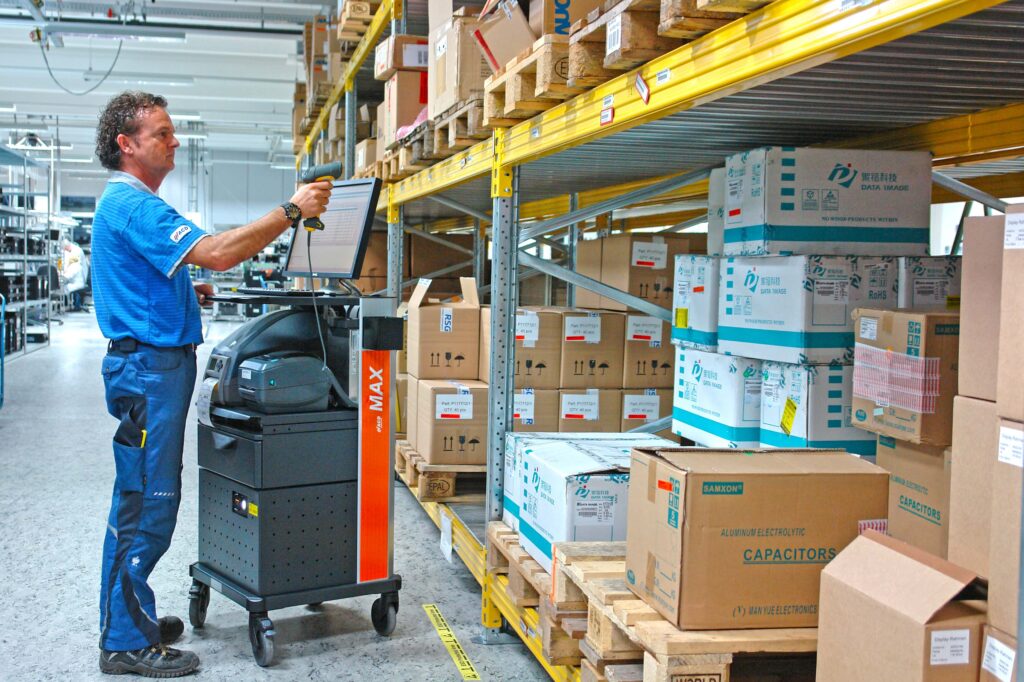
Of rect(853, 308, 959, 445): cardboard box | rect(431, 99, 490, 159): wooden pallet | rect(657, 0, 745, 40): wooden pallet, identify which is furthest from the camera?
rect(431, 99, 490, 159): wooden pallet

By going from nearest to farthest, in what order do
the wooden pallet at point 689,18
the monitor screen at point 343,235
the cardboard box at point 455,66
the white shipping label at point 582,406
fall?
1. the wooden pallet at point 689,18
2. the monitor screen at point 343,235
3. the cardboard box at point 455,66
4. the white shipping label at point 582,406

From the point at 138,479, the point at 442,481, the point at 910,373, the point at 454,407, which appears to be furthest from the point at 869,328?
the point at 442,481

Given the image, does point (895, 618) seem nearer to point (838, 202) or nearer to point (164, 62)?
point (838, 202)

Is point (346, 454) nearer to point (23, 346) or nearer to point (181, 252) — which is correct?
point (181, 252)

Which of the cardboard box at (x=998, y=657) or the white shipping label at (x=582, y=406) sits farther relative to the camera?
the white shipping label at (x=582, y=406)

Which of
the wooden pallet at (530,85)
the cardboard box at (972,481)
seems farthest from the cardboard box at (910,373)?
the wooden pallet at (530,85)

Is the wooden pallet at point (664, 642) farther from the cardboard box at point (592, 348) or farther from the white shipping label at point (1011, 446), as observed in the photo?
the cardboard box at point (592, 348)

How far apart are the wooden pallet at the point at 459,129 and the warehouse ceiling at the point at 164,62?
936 centimetres

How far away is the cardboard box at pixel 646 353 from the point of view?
15.3 feet

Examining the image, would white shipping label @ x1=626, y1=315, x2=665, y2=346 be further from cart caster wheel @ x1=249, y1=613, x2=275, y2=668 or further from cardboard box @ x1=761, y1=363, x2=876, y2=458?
cart caster wheel @ x1=249, y1=613, x2=275, y2=668

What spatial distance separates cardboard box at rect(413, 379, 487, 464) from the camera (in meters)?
4.96

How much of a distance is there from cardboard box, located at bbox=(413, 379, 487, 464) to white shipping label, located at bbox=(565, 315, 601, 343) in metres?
0.65

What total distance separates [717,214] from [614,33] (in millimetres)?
1090

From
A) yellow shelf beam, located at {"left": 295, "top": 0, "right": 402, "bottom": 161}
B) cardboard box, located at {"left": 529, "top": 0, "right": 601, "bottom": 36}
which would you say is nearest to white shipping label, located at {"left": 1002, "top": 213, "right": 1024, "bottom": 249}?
cardboard box, located at {"left": 529, "top": 0, "right": 601, "bottom": 36}
